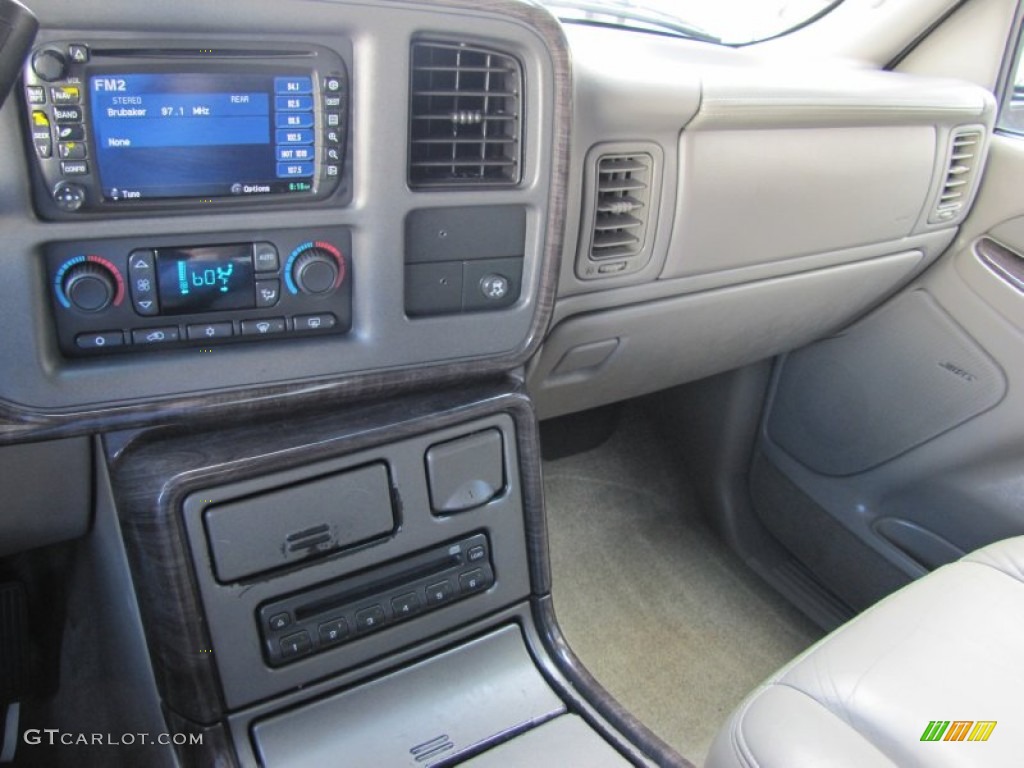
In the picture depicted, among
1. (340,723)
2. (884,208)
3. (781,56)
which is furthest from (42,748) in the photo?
(781,56)

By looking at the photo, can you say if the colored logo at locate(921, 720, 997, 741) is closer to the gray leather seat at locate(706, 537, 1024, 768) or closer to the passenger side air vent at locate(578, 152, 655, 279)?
the gray leather seat at locate(706, 537, 1024, 768)

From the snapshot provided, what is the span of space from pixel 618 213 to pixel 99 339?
2.02ft

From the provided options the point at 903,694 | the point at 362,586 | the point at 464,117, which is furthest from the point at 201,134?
the point at 903,694

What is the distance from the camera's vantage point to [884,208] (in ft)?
4.49

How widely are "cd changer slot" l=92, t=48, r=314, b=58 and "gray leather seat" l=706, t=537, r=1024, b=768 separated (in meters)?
0.78

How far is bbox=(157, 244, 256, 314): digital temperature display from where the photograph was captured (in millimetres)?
697

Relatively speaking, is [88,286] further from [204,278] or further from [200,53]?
[200,53]

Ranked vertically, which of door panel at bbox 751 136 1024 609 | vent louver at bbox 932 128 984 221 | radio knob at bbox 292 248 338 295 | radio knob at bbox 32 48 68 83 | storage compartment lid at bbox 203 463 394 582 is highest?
radio knob at bbox 32 48 68 83

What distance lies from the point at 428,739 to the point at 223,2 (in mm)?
702

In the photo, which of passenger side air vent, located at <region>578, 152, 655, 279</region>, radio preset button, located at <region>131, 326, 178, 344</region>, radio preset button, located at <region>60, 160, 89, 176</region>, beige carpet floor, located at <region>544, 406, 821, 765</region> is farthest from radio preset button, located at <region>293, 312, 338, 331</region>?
beige carpet floor, located at <region>544, 406, 821, 765</region>

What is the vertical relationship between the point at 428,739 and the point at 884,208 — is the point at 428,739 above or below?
below

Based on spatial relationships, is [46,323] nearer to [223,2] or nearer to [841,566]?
[223,2]

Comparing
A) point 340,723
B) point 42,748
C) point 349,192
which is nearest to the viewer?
point 349,192

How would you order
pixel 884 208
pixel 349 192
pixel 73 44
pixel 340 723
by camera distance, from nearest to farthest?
pixel 73 44 → pixel 349 192 → pixel 340 723 → pixel 884 208
